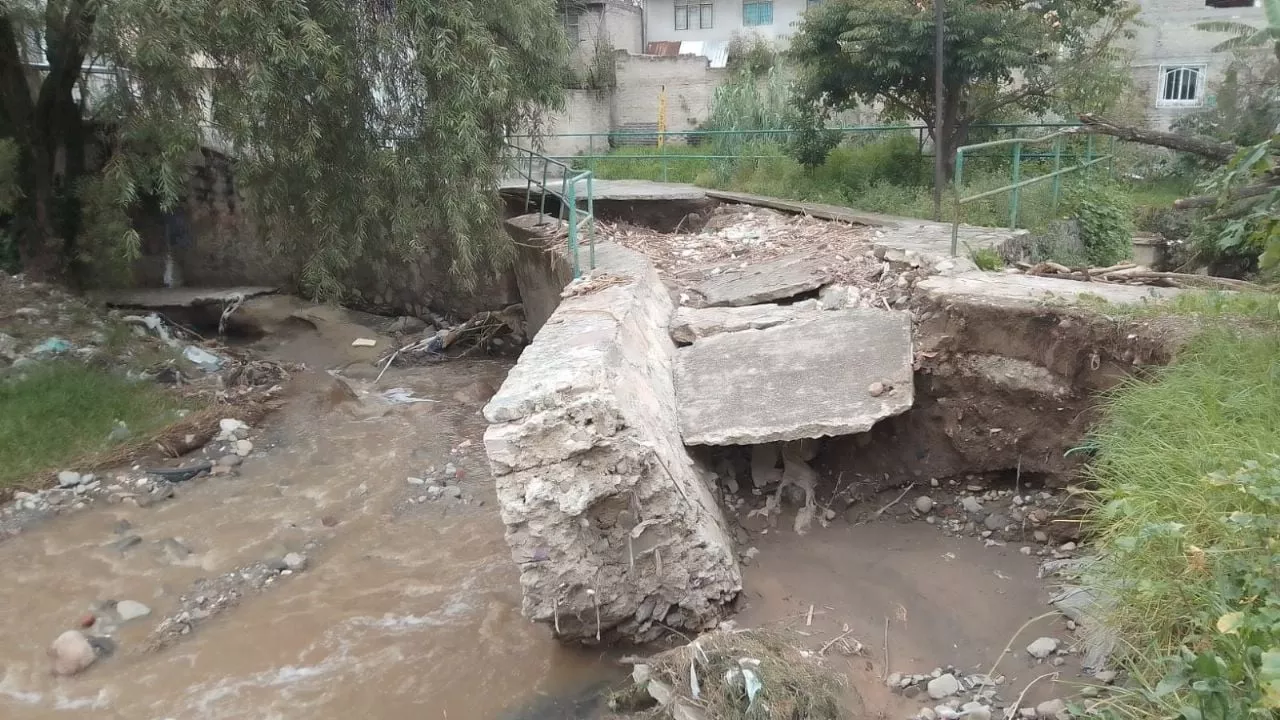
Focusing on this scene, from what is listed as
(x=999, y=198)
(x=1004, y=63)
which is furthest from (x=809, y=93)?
(x=999, y=198)

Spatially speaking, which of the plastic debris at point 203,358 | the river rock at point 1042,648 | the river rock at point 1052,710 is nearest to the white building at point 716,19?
the plastic debris at point 203,358

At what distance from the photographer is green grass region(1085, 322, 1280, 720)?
228 cm

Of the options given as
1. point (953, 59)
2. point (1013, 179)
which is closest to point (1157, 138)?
point (1013, 179)

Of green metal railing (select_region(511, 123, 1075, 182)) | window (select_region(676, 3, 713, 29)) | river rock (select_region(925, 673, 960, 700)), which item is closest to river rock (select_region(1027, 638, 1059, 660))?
river rock (select_region(925, 673, 960, 700))

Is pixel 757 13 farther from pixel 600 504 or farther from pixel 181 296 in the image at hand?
pixel 600 504

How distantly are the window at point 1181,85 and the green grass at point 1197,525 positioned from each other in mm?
15512

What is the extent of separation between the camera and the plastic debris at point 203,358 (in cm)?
883

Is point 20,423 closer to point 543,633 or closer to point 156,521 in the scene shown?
point 156,521

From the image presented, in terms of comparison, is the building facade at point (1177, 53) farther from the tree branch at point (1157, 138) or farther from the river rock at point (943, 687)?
the river rock at point (943, 687)

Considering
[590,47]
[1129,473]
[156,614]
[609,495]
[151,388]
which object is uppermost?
[590,47]

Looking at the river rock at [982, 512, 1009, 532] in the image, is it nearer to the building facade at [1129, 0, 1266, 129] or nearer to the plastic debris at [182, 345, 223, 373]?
the plastic debris at [182, 345, 223, 373]

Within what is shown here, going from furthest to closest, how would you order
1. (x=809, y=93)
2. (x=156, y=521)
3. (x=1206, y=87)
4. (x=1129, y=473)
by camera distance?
(x=1206, y=87) → (x=809, y=93) → (x=156, y=521) → (x=1129, y=473)

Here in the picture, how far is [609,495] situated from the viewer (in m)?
3.92

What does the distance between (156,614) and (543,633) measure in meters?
2.31
